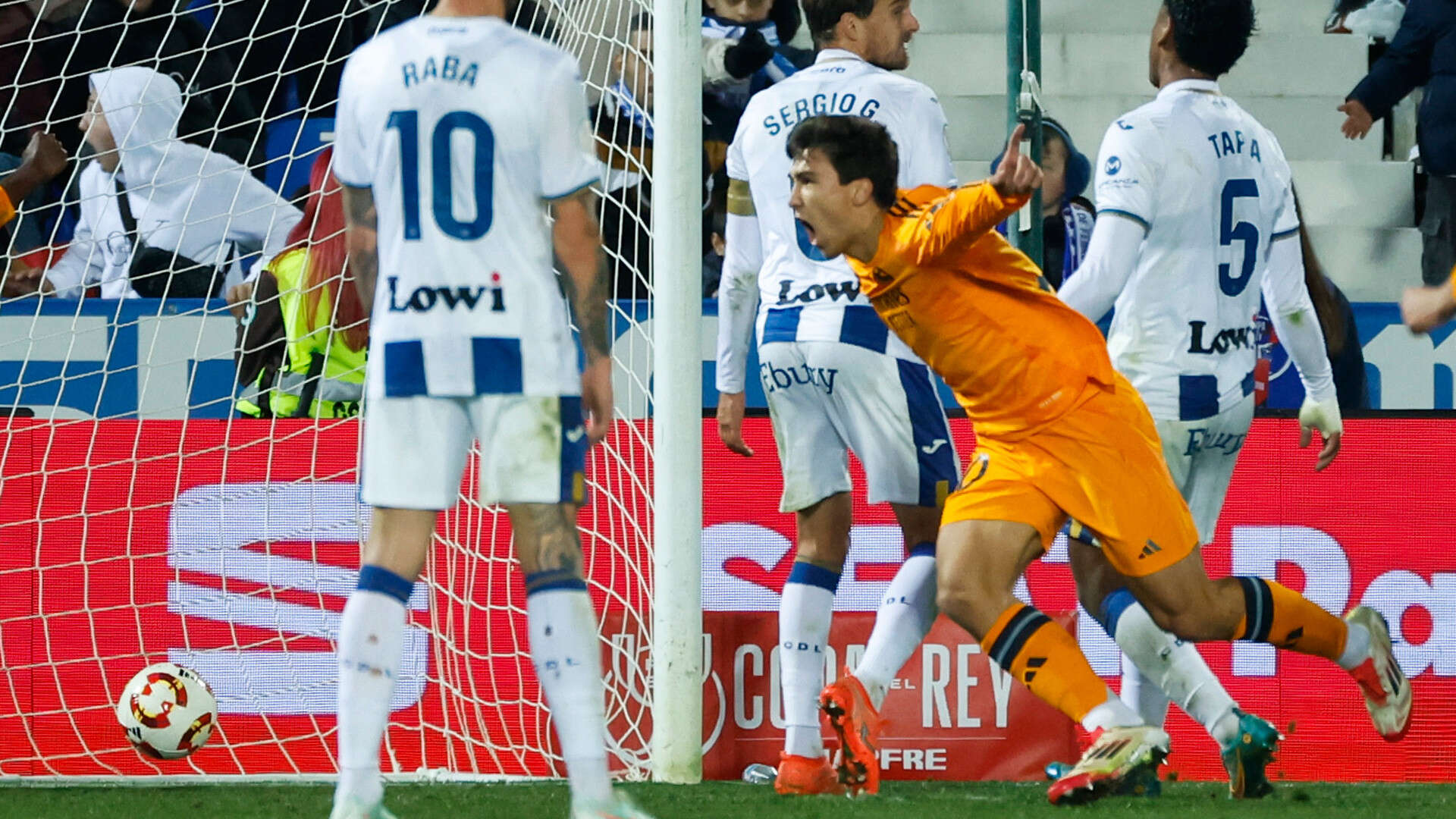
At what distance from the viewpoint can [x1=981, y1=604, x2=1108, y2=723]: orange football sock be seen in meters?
4.02

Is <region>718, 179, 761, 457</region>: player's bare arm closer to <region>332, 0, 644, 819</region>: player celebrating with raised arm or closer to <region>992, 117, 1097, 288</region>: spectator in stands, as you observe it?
<region>332, 0, 644, 819</region>: player celebrating with raised arm

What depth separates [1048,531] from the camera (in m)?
4.10

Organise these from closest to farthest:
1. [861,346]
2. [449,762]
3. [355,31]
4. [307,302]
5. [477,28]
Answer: [477,28]
[861,346]
[449,762]
[307,302]
[355,31]

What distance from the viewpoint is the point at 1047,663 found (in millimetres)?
4027

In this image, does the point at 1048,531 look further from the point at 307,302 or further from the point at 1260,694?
the point at 307,302

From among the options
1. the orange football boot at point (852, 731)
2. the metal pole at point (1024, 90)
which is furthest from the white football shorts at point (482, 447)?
the metal pole at point (1024, 90)

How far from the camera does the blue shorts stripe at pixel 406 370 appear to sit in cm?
344

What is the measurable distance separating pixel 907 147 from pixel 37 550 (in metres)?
2.82

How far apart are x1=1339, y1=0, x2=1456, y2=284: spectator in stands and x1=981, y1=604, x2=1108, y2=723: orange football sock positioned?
437 centimetres

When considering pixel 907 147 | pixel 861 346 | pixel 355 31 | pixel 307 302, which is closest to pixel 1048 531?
pixel 861 346

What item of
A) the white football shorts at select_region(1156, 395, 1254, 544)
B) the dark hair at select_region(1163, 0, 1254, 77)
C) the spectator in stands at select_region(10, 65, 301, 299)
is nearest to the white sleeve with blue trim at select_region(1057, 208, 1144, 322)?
the white football shorts at select_region(1156, 395, 1254, 544)

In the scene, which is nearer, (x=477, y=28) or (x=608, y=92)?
(x=477, y=28)

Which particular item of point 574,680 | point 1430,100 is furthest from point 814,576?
point 1430,100

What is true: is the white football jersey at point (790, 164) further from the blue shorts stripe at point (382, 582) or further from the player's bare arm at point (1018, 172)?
the blue shorts stripe at point (382, 582)
